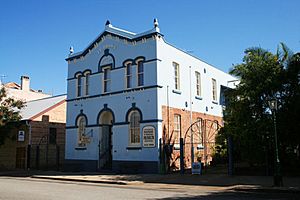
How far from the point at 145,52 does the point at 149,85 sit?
229cm

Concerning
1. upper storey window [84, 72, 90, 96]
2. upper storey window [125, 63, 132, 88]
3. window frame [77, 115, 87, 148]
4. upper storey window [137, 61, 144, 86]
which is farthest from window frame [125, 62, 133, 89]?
window frame [77, 115, 87, 148]

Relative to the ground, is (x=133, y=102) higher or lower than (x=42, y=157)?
higher

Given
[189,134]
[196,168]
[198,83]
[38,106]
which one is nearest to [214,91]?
[198,83]

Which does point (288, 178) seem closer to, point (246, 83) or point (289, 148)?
point (289, 148)

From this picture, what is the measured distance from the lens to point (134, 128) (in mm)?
22359

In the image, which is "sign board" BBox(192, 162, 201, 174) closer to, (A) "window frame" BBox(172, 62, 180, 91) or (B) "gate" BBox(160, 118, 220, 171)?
(B) "gate" BBox(160, 118, 220, 171)

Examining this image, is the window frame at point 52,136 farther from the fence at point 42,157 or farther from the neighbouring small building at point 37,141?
the fence at point 42,157

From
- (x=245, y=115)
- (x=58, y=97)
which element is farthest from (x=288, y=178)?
(x=58, y=97)

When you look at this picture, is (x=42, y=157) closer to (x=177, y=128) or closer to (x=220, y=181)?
(x=177, y=128)

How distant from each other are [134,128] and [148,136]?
147cm

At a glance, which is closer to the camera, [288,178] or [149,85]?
[288,178]

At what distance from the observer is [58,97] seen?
3409 cm

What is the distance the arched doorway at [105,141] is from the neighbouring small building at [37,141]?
5063 millimetres

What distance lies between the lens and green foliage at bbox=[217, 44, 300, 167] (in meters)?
17.0
